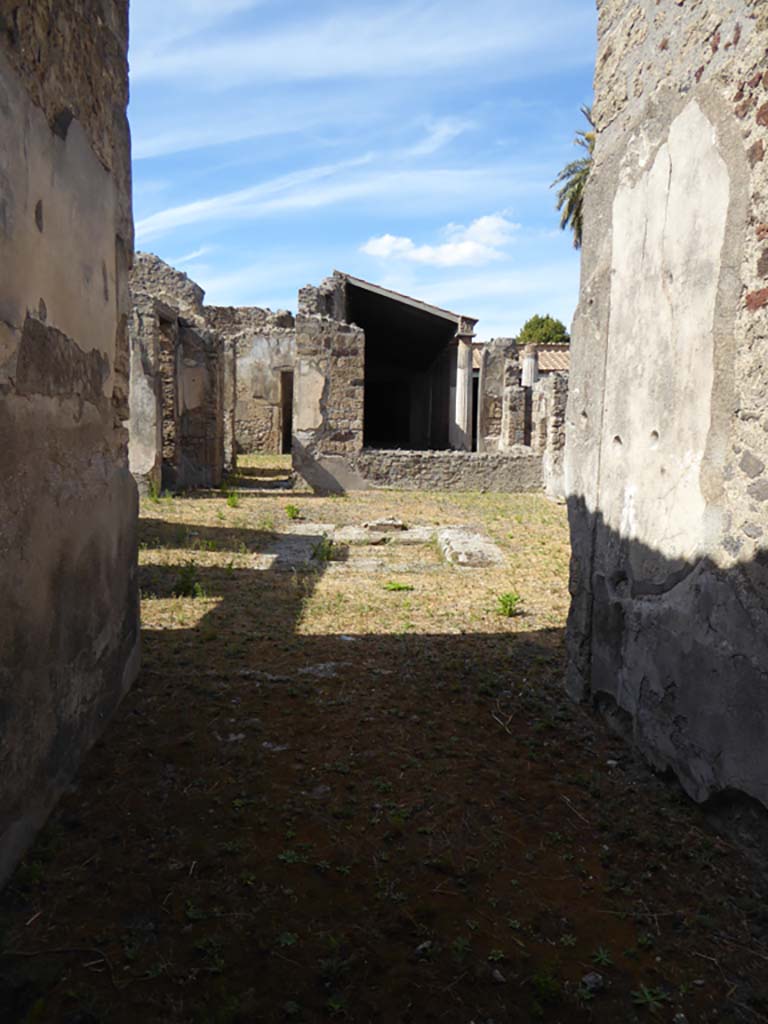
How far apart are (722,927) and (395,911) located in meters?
0.98

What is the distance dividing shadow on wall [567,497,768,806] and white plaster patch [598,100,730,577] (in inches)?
6.9

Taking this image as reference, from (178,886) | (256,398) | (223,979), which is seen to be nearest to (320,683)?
(178,886)

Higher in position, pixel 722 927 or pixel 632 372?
pixel 632 372

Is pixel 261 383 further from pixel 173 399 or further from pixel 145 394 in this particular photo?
pixel 145 394

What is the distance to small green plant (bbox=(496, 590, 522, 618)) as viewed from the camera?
5664mm

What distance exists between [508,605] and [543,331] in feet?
118

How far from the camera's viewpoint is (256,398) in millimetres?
20141

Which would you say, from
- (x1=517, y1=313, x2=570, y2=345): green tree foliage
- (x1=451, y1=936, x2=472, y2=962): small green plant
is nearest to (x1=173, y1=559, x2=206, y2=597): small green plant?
(x1=451, y1=936, x2=472, y2=962): small green plant

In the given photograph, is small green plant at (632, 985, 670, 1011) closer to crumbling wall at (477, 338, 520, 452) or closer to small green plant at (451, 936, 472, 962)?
small green plant at (451, 936, 472, 962)

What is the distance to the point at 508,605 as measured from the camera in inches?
224

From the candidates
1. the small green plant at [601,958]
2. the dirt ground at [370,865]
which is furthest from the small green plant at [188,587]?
the small green plant at [601,958]

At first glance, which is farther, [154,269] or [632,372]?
[154,269]

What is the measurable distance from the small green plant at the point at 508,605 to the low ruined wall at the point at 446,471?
893 cm

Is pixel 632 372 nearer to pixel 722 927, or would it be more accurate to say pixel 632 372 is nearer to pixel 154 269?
pixel 722 927
